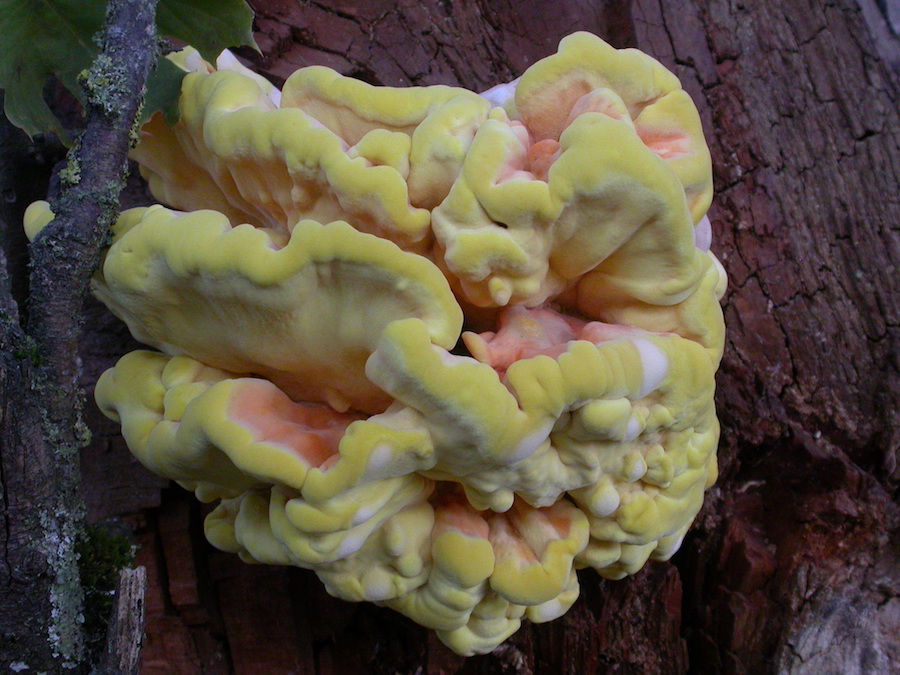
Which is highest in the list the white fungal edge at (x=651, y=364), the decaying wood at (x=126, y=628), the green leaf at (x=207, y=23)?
the white fungal edge at (x=651, y=364)

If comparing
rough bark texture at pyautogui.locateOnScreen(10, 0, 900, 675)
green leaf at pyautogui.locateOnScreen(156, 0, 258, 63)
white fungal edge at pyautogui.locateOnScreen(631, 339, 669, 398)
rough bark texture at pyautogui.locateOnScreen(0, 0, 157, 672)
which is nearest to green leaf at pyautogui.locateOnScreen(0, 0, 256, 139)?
green leaf at pyautogui.locateOnScreen(156, 0, 258, 63)

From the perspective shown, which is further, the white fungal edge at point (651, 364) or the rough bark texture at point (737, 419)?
the rough bark texture at point (737, 419)

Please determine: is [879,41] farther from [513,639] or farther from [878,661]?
[513,639]

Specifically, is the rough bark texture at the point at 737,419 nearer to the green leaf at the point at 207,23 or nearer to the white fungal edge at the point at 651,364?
the green leaf at the point at 207,23

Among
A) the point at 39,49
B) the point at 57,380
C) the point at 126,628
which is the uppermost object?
the point at 39,49

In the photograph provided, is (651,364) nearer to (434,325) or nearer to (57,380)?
(434,325)

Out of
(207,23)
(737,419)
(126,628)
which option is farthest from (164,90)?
(737,419)

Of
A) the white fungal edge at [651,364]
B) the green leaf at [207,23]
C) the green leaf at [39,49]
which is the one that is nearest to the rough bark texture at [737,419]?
the green leaf at [207,23]

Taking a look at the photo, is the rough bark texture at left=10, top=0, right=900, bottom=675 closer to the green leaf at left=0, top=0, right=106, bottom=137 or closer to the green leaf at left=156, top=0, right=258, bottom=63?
the green leaf at left=156, top=0, right=258, bottom=63

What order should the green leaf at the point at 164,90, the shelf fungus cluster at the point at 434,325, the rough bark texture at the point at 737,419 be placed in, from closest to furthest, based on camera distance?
the shelf fungus cluster at the point at 434,325 → the green leaf at the point at 164,90 → the rough bark texture at the point at 737,419
